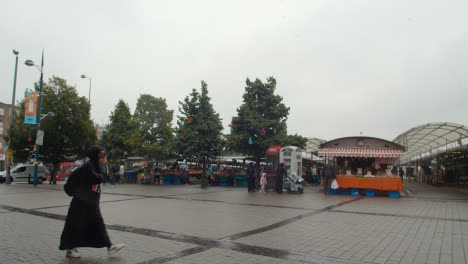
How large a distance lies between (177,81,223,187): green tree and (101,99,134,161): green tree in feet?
33.2

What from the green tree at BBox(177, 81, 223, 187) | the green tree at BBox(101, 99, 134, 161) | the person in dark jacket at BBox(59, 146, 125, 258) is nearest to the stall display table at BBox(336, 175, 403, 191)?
the green tree at BBox(177, 81, 223, 187)

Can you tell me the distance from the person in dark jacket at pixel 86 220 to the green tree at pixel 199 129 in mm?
23105

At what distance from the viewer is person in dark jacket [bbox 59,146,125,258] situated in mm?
5383

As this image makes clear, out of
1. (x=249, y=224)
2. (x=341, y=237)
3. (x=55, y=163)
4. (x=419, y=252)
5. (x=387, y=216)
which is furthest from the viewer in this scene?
(x=55, y=163)

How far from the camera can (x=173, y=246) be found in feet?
20.4

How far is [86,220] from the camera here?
545cm

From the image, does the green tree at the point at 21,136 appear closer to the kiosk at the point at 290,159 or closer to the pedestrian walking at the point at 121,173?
the pedestrian walking at the point at 121,173

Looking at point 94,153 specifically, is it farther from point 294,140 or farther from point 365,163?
point 294,140

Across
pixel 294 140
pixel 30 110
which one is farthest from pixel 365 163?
pixel 30 110

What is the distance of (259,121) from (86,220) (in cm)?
2325

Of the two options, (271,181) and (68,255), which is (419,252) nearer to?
(68,255)

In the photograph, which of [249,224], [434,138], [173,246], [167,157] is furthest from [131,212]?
[434,138]

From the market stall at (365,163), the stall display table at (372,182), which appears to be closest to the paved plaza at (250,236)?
the stall display table at (372,182)

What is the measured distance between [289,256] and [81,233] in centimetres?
336
